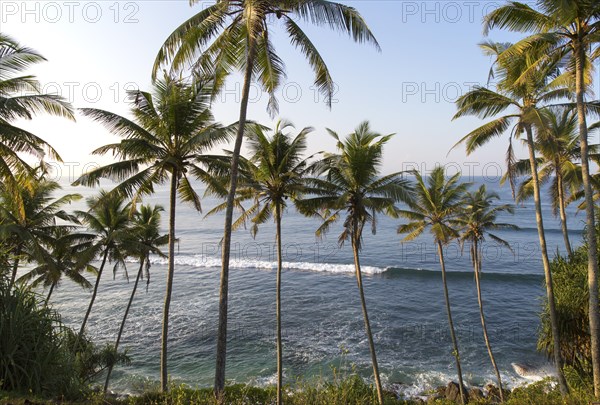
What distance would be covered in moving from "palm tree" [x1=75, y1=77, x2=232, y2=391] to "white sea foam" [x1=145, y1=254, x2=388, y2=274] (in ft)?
99.0

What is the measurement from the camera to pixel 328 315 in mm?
27359

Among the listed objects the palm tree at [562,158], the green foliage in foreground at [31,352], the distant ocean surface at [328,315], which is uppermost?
the palm tree at [562,158]

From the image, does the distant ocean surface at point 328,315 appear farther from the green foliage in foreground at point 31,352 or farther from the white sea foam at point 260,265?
the green foliage in foreground at point 31,352

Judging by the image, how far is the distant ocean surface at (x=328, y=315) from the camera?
19.6 meters

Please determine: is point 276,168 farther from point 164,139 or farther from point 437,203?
point 437,203

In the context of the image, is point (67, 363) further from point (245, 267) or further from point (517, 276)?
point (517, 276)

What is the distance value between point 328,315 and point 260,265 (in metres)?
17.6

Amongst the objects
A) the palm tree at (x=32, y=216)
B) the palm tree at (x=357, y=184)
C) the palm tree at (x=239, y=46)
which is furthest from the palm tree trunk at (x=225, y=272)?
the palm tree at (x=32, y=216)

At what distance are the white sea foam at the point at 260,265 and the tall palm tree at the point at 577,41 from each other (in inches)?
1169

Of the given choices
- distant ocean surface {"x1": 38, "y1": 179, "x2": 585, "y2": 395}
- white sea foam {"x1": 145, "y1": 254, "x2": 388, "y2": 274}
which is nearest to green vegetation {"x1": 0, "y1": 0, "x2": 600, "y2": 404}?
distant ocean surface {"x1": 38, "y1": 179, "x2": 585, "y2": 395}

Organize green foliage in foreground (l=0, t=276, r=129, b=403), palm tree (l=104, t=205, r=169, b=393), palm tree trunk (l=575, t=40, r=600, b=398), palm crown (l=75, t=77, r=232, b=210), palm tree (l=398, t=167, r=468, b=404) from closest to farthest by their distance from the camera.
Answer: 1. green foliage in foreground (l=0, t=276, r=129, b=403)
2. palm tree trunk (l=575, t=40, r=600, b=398)
3. palm crown (l=75, t=77, r=232, b=210)
4. palm tree (l=398, t=167, r=468, b=404)
5. palm tree (l=104, t=205, r=169, b=393)

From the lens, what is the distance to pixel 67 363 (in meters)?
6.95

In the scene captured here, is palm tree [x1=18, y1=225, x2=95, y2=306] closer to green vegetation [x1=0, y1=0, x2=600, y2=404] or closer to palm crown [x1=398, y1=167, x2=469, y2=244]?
green vegetation [x1=0, y1=0, x2=600, y2=404]

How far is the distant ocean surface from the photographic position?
19641 millimetres
